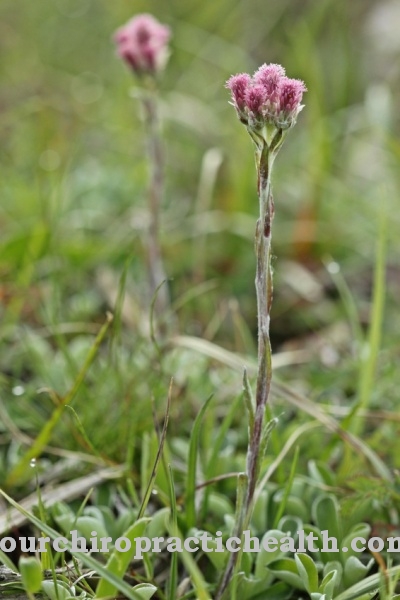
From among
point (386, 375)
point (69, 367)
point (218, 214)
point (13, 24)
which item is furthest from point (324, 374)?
point (13, 24)

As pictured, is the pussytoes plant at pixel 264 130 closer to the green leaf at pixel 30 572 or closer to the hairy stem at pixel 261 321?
the hairy stem at pixel 261 321

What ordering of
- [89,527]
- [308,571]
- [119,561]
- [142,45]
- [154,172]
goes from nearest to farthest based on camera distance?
1. [119,561]
2. [308,571]
3. [89,527]
4. [142,45]
5. [154,172]

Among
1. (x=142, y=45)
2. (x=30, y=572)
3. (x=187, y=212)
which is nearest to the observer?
(x=30, y=572)

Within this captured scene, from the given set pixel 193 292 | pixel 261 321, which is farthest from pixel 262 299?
pixel 193 292

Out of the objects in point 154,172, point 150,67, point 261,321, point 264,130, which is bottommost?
point 261,321

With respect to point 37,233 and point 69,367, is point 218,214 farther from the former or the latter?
point 69,367

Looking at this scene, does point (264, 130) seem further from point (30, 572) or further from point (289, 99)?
point (30, 572)

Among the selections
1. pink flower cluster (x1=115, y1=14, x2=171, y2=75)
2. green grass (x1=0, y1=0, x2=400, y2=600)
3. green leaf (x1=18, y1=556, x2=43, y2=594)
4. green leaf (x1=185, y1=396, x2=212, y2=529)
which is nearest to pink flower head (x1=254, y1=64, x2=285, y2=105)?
green grass (x1=0, y1=0, x2=400, y2=600)

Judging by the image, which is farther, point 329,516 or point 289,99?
point 329,516
